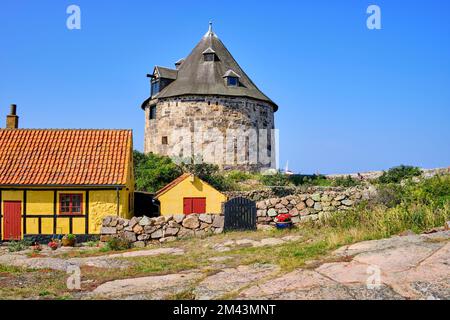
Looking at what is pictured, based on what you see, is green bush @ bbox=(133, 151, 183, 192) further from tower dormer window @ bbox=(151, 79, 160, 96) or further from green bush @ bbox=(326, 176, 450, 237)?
green bush @ bbox=(326, 176, 450, 237)

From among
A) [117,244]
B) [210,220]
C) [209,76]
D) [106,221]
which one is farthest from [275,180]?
[117,244]

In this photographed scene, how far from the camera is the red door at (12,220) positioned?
2106 centimetres

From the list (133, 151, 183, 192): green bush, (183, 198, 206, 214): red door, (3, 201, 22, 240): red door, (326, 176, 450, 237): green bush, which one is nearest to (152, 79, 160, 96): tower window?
(133, 151, 183, 192): green bush

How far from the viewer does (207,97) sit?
3853cm

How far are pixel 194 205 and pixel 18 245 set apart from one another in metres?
8.00

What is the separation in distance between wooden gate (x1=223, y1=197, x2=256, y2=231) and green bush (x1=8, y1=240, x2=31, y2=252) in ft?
25.7

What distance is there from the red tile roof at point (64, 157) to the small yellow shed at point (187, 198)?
2.55m

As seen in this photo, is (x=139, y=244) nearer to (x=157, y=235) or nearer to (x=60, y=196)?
(x=157, y=235)

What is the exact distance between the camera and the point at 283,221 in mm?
18766

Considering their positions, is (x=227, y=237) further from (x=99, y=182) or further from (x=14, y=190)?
(x=14, y=190)

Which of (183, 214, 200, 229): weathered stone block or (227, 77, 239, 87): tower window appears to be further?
(227, 77, 239, 87): tower window

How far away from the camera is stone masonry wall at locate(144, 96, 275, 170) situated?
38.5 m
